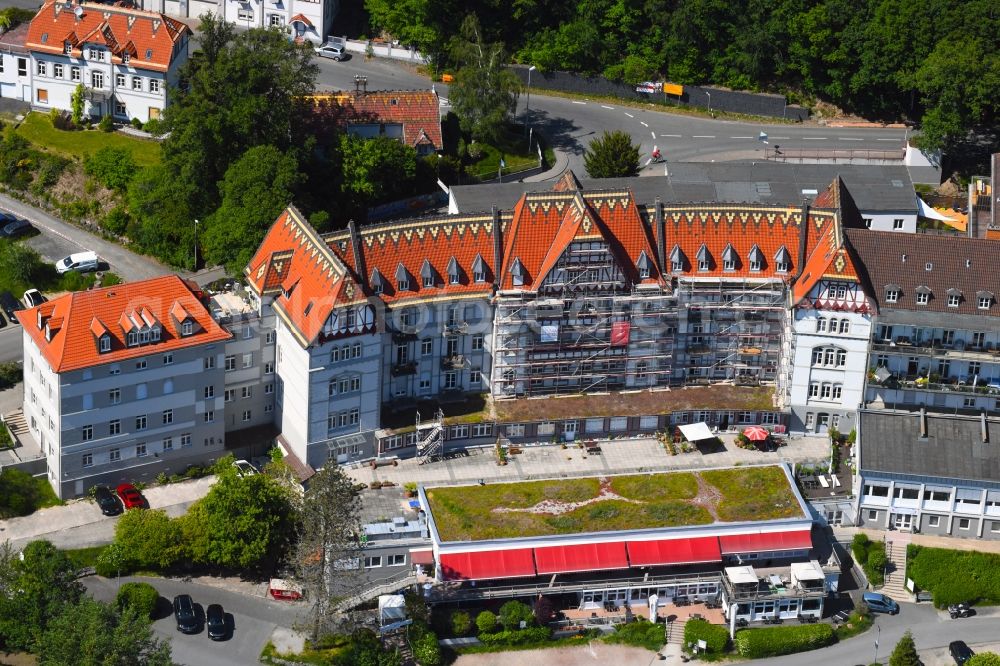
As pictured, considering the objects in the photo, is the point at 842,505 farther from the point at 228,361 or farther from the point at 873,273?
the point at 228,361

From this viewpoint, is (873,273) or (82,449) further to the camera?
(873,273)

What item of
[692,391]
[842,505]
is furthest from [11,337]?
[842,505]

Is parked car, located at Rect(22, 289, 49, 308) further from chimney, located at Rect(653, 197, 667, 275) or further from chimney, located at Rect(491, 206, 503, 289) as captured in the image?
chimney, located at Rect(653, 197, 667, 275)

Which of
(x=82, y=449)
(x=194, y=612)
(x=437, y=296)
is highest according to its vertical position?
(x=437, y=296)

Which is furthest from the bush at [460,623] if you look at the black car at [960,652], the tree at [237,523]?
the black car at [960,652]

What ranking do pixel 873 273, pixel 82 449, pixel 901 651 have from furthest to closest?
pixel 873 273, pixel 82 449, pixel 901 651

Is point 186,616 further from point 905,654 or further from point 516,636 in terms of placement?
point 905,654

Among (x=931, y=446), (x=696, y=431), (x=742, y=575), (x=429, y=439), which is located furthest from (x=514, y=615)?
(x=931, y=446)

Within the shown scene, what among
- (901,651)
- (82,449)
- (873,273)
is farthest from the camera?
(873,273)
